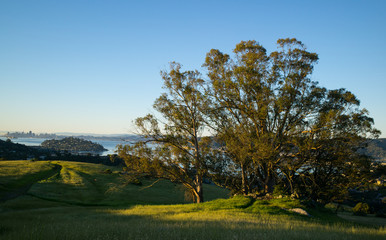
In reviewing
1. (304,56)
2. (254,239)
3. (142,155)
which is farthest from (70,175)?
(254,239)

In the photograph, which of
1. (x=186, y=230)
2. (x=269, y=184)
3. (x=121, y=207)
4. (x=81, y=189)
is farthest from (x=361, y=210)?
(x=186, y=230)

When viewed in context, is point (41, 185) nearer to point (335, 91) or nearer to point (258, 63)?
point (258, 63)

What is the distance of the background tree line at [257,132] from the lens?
78.6 feet

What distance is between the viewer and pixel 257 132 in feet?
82.5

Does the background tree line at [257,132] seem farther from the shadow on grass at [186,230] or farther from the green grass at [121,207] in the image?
the shadow on grass at [186,230]

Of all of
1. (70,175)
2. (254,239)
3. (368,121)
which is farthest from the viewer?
(70,175)

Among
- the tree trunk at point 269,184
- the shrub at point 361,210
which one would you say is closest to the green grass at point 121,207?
the tree trunk at point 269,184

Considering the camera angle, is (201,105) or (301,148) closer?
(301,148)

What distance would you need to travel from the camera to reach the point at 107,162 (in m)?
114

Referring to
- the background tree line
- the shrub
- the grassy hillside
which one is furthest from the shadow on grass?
the shrub

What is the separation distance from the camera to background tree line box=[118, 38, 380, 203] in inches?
944

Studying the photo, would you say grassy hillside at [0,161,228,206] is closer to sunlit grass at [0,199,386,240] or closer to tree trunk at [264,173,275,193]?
tree trunk at [264,173,275,193]

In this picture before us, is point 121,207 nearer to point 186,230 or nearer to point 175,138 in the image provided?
point 175,138

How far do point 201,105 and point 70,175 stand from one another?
40.7 metres
